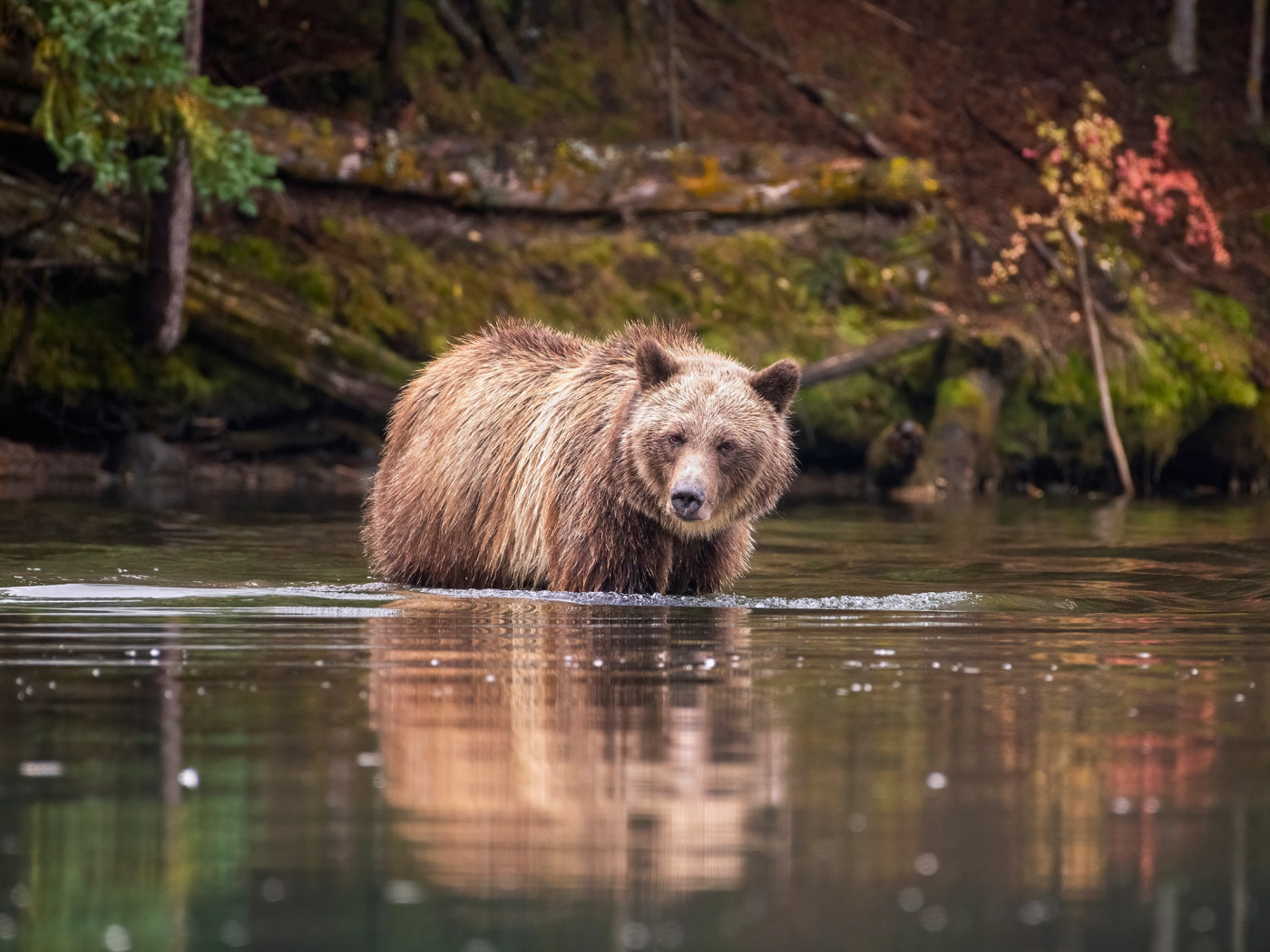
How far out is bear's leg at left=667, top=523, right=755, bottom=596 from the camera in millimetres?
10672

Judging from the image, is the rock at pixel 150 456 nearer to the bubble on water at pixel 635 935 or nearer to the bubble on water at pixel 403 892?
the bubble on water at pixel 403 892

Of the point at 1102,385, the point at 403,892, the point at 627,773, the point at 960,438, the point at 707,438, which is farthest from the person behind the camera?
the point at 1102,385

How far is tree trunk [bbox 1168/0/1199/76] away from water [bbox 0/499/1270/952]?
21797 mm

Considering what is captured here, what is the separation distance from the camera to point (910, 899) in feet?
13.2

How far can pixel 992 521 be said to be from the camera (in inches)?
678

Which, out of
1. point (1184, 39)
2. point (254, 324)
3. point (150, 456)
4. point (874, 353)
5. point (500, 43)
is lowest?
point (150, 456)

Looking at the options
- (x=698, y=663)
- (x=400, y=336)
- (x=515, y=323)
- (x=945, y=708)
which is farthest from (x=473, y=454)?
(x=400, y=336)

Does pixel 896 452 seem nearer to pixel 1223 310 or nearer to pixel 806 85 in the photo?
pixel 1223 310

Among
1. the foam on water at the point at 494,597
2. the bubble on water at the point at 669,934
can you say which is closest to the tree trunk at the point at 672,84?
the foam on water at the point at 494,597

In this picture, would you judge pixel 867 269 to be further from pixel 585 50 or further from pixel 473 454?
pixel 473 454

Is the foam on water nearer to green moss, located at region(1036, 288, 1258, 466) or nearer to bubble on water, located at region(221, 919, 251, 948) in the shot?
bubble on water, located at region(221, 919, 251, 948)

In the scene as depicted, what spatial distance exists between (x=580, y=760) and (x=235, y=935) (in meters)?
1.74

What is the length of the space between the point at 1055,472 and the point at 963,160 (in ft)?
→ 18.1

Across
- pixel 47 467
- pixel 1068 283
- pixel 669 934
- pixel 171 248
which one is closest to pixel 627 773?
pixel 669 934
